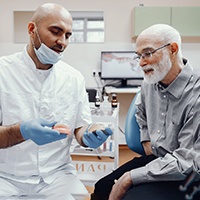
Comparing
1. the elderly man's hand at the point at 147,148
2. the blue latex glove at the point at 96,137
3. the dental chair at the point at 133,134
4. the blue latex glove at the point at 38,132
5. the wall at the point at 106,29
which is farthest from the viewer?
the wall at the point at 106,29

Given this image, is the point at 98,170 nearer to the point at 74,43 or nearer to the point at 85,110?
the point at 85,110

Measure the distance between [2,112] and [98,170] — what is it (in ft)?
3.80

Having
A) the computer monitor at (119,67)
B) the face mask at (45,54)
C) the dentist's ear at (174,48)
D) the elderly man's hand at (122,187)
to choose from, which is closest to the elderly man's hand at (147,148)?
the elderly man's hand at (122,187)

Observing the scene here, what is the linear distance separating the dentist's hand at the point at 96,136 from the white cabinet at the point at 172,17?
2.81m

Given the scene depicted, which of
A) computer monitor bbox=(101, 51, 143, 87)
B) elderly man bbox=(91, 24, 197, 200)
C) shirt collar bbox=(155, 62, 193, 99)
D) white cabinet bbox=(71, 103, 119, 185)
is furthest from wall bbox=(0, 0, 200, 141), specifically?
shirt collar bbox=(155, 62, 193, 99)

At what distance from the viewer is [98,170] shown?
2201mm

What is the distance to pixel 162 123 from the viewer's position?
4.16ft

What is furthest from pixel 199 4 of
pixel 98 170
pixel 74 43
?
pixel 98 170

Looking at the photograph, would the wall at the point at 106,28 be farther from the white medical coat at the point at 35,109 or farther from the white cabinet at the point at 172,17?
the white medical coat at the point at 35,109

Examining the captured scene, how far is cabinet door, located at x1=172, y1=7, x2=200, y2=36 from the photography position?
12.1ft

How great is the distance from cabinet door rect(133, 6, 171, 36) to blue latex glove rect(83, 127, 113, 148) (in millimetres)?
2809

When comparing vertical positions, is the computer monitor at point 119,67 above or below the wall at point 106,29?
below

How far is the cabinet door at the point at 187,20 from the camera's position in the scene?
→ 145 inches

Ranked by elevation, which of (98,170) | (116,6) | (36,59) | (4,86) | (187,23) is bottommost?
(98,170)
